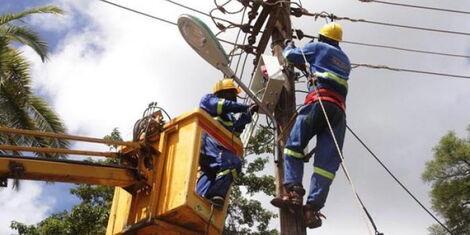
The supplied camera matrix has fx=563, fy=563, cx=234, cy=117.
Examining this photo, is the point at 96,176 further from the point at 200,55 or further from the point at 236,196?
the point at 236,196

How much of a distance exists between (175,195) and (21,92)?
7.60 meters

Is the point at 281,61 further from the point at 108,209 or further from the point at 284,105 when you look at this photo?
the point at 108,209

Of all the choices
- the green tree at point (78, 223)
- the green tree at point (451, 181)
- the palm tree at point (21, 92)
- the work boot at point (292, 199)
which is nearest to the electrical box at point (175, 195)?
the work boot at point (292, 199)

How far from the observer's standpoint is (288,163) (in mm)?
4980

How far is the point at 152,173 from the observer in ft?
15.2

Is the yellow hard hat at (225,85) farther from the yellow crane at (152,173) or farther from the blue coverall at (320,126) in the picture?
the yellow crane at (152,173)

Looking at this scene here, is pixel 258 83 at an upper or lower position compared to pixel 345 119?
upper

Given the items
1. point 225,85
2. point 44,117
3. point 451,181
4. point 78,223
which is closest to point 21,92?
point 44,117

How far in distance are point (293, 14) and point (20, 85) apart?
239 inches

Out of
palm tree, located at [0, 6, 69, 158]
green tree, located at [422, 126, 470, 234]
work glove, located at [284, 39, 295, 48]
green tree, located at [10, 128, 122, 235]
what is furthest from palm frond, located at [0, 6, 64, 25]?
green tree, located at [422, 126, 470, 234]

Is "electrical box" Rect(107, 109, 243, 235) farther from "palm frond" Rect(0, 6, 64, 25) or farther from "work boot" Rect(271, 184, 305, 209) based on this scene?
"palm frond" Rect(0, 6, 64, 25)

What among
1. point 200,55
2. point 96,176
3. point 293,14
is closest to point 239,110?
point 200,55

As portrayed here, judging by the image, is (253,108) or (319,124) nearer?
(319,124)

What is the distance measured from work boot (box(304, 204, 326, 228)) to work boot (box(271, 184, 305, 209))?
0.30 feet
